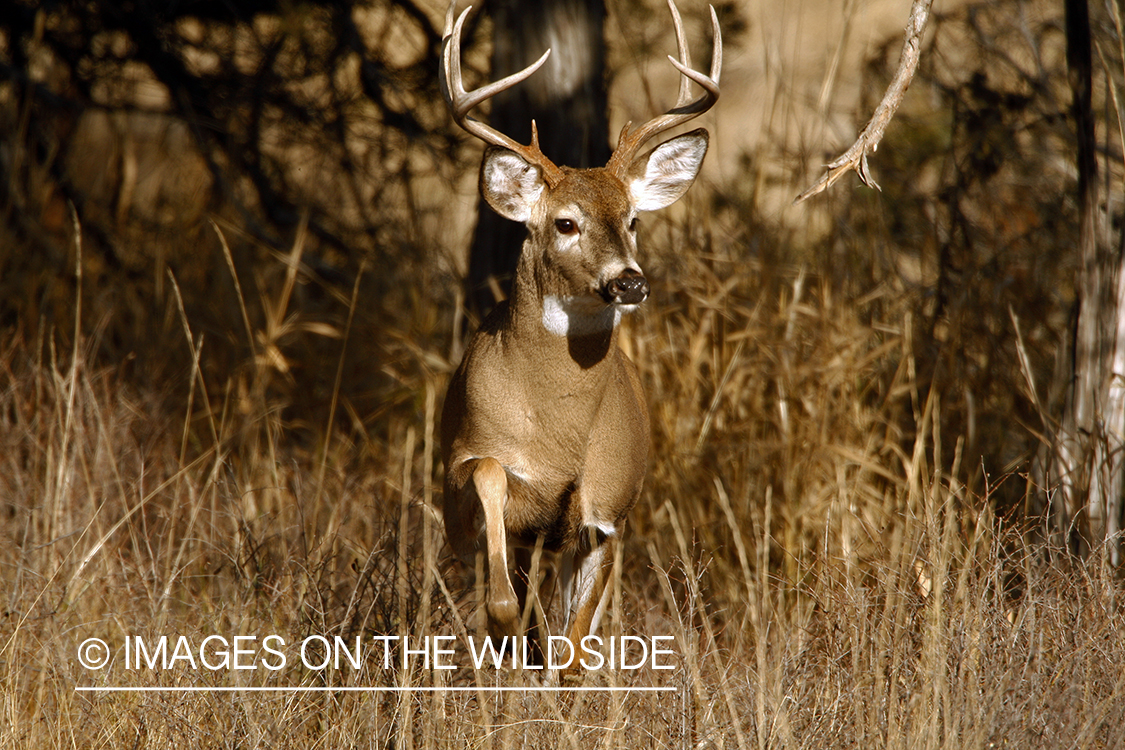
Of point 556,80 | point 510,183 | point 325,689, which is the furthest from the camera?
point 556,80

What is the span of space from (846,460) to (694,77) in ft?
6.64

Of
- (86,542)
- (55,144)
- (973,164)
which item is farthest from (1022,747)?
(55,144)

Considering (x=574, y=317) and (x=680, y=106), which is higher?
(x=680, y=106)

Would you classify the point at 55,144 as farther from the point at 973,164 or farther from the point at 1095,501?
the point at 1095,501

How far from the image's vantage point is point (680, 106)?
4410 millimetres

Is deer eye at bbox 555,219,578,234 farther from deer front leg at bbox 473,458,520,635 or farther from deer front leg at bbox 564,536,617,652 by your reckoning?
deer front leg at bbox 564,536,617,652

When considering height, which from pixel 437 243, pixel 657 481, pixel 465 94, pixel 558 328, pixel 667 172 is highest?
pixel 437 243

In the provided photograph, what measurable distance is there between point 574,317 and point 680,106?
91 centimetres

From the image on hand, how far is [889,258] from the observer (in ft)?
19.9

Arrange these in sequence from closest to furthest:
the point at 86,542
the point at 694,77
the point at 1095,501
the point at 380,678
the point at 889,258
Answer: the point at 380,678 → the point at 694,77 → the point at 1095,501 → the point at 86,542 → the point at 889,258

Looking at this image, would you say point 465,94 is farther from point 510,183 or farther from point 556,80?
point 556,80

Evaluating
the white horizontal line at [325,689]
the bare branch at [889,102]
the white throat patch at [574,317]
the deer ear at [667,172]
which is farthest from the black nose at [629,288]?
the white horizontal line at [325,689]

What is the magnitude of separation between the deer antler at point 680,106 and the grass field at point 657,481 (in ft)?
3.98

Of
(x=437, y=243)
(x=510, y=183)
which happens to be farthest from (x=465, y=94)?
(x=437, y=243)
